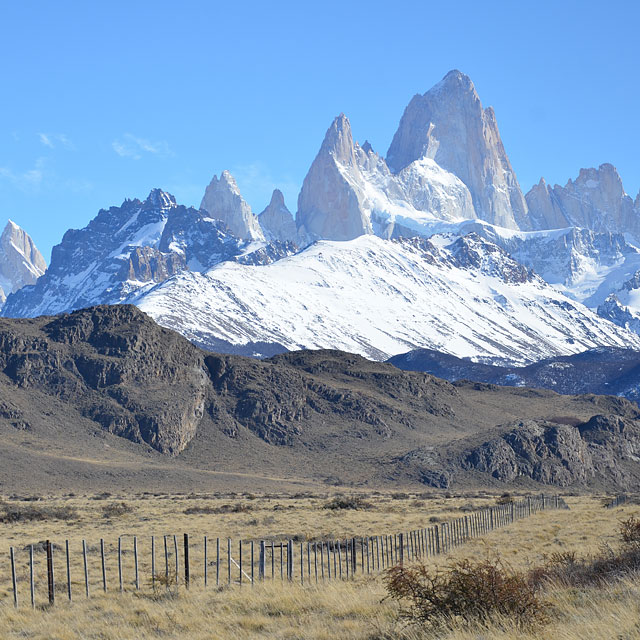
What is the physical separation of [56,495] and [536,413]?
105698 mm

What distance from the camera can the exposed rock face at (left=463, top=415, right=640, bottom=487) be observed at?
12331 centimetres

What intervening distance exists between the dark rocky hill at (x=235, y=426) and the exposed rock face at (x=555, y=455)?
0.22 m

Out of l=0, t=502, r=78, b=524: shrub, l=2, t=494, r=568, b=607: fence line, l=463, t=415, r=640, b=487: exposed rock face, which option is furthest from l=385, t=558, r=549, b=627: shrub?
l=463, t=415, r=640, b=487: exposed rock face

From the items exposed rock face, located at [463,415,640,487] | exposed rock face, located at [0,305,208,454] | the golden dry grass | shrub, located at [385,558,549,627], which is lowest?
exposed rock face, located at [463,415,640,487]

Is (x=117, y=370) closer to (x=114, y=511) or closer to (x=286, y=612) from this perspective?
(x=114, y=511)

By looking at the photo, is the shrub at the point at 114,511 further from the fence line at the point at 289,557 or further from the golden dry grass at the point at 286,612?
the golden dry grass at the point at 286,612

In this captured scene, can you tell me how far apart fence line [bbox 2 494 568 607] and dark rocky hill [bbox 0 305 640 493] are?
212ft

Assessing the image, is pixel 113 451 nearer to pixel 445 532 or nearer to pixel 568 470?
pixel 568 470

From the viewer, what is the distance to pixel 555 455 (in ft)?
418

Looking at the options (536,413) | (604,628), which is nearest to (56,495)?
(604,628)

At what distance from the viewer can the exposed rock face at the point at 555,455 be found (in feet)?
405

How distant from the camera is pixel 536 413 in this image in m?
171

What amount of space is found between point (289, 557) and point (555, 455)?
109 meters

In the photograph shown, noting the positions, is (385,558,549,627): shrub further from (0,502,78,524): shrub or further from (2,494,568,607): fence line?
(0,502,78,524): shrub
